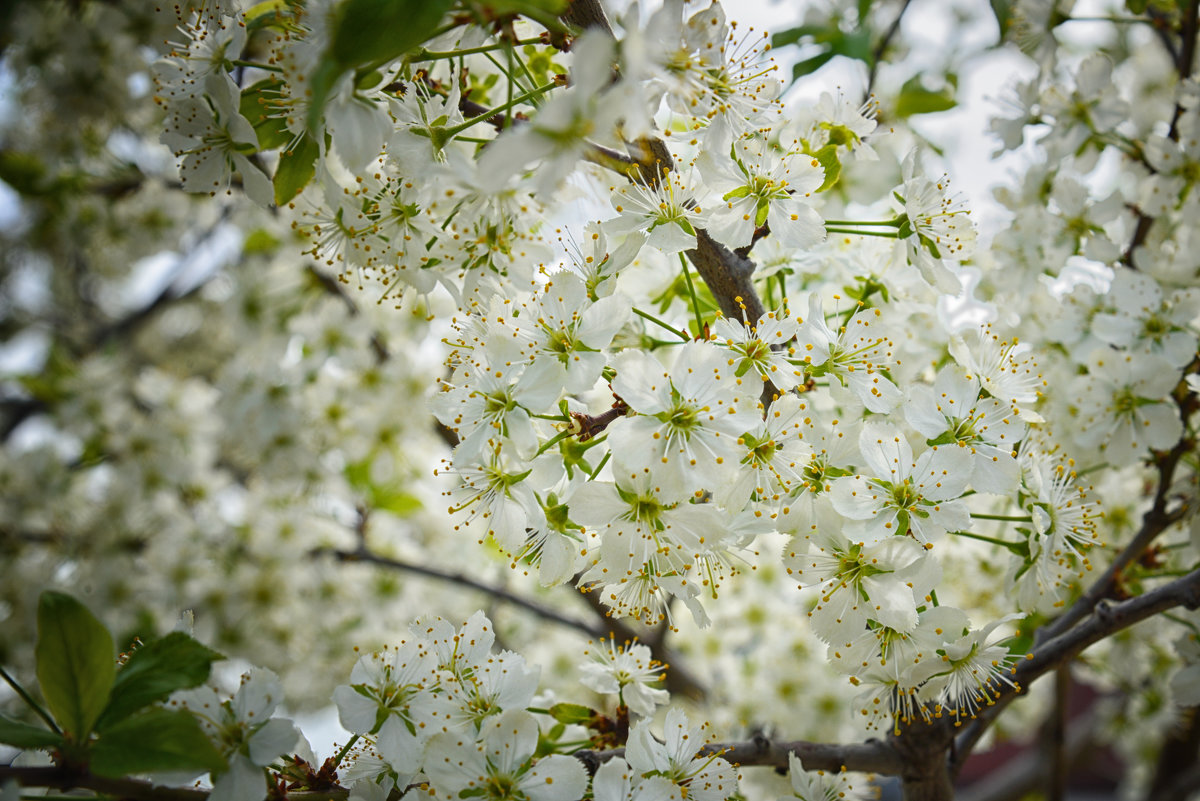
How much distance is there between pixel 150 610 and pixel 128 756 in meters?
3.38

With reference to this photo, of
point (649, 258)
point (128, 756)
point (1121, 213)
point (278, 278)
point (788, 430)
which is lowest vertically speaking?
point (128, 756)

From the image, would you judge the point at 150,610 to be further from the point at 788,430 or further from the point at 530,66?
the point at 788,430

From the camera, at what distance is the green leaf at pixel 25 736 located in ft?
3.20

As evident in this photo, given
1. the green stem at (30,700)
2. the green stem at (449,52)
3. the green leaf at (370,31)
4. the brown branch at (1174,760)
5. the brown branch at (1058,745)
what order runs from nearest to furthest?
the green leaf at (370,31) → the green stem at (30,700) → the green stem at (449,52) → the brown branch at (1058,745) → the brown branch at (1174,760)

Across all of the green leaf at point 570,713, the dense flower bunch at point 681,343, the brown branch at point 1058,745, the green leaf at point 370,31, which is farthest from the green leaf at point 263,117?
the brown branch at point 1058,745

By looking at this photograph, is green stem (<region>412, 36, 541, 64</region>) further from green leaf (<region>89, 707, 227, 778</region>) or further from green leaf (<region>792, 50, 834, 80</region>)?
green leaf (<region>89, 707, 227, 778</region>)

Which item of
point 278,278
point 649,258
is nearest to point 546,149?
point 649,258

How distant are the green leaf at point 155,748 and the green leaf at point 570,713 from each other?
0.61 meters

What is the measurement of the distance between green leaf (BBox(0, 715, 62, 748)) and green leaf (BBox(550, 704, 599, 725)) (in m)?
0.77

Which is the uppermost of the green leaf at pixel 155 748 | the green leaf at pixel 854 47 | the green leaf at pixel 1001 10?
the green leaf at pixel 1001 10

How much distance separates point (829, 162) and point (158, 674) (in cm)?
130

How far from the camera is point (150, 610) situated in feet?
12.7

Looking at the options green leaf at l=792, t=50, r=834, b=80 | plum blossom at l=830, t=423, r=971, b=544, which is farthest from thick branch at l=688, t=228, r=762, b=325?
green leaf at l=792, t=50, r=834, b=80

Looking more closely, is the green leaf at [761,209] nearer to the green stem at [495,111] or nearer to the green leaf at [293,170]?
the green stem at [495,111]
